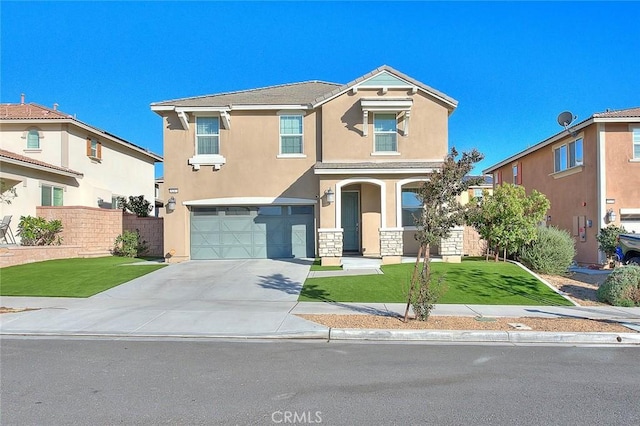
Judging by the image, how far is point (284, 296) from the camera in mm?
10242

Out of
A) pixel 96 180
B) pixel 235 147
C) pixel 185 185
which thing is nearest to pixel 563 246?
pixel 235 147

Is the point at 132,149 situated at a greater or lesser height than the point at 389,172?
greater

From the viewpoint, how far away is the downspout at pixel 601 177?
17.0 meters

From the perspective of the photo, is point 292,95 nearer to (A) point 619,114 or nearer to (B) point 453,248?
(B) point 453,248

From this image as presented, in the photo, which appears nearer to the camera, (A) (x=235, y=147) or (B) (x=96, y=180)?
(A) (x=235, y=147)

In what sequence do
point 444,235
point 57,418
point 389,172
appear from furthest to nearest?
point 389,172 < point 444,235 < point 57,418

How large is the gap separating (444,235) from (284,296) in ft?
15.3

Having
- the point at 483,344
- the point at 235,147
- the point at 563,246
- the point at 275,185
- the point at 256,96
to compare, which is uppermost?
the point at 256,96

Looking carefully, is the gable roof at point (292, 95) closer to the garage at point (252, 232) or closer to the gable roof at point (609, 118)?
the garage at point (252, 232)

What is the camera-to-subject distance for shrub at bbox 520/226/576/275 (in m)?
13.3

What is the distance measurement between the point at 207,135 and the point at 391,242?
8662 mm

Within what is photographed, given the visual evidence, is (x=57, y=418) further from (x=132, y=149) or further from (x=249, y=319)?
(x=132, y=149)

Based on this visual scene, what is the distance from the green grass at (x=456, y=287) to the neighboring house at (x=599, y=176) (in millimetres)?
7502

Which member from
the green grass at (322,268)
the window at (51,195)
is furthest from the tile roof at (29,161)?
the green grass at (322,268)
